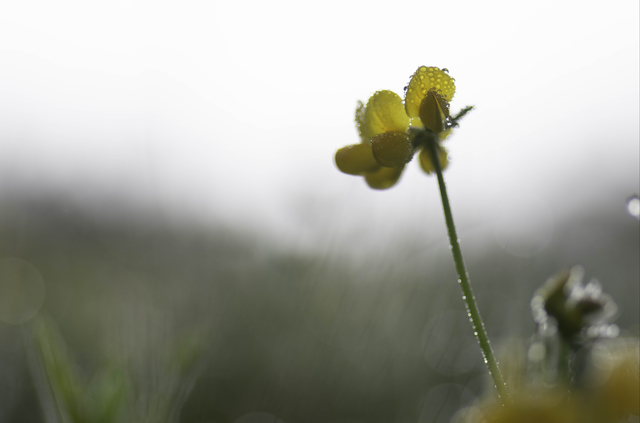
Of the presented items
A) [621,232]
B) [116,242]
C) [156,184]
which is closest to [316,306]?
[156,184]

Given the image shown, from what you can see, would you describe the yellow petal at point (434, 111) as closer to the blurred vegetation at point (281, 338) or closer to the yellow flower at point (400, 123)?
the yellow flower at point (400, 123)

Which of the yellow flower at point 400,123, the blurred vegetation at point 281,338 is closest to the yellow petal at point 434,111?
the yellow flower at point 400,123

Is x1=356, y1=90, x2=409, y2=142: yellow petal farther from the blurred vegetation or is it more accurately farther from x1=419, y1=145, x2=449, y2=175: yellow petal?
the blurred vegetation

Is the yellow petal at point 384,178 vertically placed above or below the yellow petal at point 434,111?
below

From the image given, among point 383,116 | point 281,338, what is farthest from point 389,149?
point 281,338

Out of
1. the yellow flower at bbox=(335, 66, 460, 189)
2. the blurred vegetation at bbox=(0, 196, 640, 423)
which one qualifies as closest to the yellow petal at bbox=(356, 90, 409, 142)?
the yellow flower at bbox=(335, 66, 460, 189)
